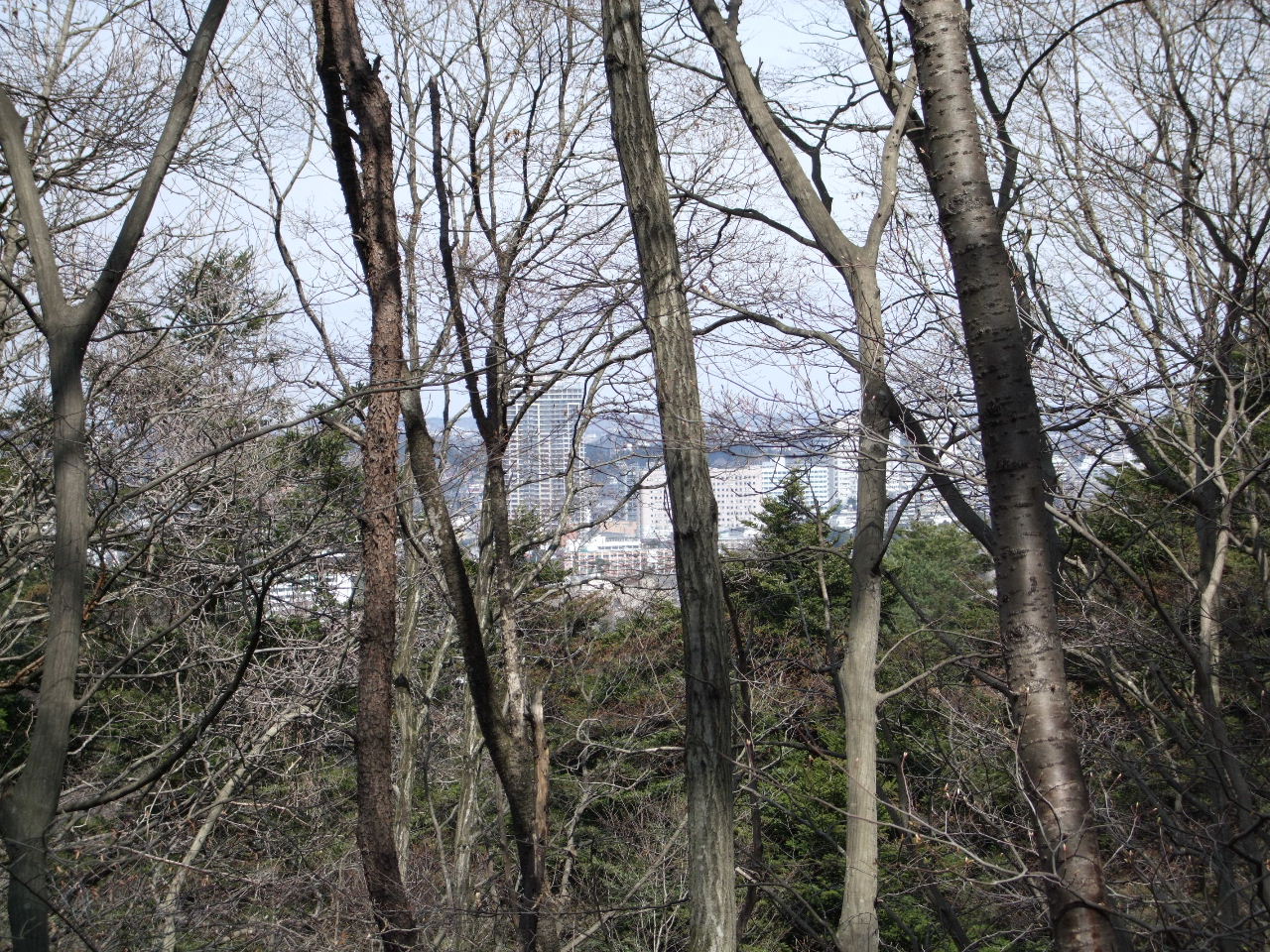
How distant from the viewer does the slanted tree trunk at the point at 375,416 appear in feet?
24.4

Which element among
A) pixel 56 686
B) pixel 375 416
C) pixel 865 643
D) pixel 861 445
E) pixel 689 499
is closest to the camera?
pixel 56 686

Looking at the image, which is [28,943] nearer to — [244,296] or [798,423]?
[798,423]

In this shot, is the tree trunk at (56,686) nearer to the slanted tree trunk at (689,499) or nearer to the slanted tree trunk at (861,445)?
the slanted tree trunk at (689,499)

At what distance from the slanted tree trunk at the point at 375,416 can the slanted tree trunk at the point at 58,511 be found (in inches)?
116

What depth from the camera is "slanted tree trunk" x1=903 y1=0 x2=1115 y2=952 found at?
12.2 ft

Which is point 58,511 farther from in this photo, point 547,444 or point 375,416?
point 547,444

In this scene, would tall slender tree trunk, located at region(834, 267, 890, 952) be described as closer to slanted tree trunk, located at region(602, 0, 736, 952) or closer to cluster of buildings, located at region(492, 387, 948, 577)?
cluster of buildings, located at region(492, 387, 948, 577)

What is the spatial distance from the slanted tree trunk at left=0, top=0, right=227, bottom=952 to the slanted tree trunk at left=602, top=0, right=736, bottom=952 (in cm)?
209

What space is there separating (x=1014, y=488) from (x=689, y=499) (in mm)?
1565

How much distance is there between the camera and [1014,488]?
13.5 ft

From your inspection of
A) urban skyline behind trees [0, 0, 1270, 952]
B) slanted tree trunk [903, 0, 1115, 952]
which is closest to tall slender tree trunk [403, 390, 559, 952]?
urban skyline behind trees [0, 0, 1270, 952]

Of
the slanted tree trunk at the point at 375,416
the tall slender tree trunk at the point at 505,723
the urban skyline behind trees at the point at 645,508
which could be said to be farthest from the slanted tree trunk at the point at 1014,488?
the slanted tree trunk at the point at 375,416

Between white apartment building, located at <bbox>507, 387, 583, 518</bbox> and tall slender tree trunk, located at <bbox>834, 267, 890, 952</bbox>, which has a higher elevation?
white apartment building, located at <bbox>507, 387, 583, 518</bbox>

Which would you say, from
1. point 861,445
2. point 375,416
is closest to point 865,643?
point 861,445
